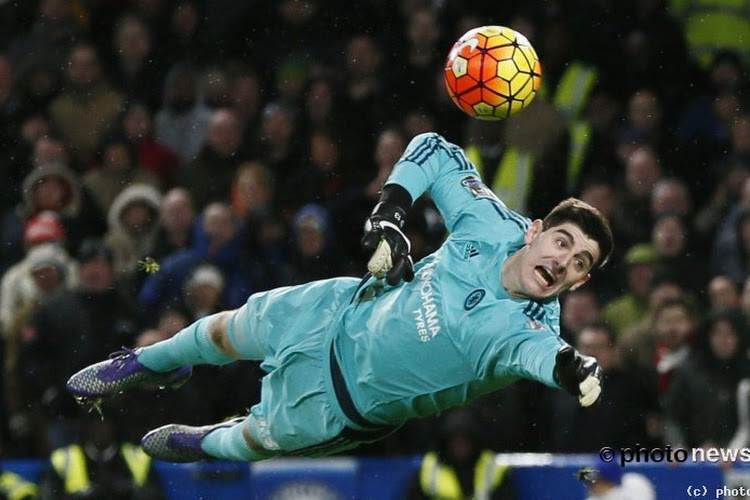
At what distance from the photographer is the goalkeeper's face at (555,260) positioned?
740 centimetres

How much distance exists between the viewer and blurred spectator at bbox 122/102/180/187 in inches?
512

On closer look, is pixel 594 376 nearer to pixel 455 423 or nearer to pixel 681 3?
pixel 455 423

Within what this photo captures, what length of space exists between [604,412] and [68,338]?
370 centimetres

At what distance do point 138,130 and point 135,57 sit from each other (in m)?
0.79

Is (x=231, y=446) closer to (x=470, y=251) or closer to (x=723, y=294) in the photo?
(x=470, y=251)

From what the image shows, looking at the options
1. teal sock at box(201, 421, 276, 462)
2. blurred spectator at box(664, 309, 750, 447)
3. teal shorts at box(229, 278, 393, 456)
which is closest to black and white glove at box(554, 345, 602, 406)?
teal shorts at box(229, 278, 393, 456)

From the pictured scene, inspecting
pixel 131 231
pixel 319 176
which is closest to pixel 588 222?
pixel 319 176

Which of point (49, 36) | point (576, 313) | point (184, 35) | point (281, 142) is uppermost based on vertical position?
point (49, 36)

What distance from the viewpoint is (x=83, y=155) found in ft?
43.8

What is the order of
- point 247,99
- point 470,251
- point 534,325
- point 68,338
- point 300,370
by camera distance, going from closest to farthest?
point 534,325, point 470,251, point 300,370, point 68,338, point 247,99

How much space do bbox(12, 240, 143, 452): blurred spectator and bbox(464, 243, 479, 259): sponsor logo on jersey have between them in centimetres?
416

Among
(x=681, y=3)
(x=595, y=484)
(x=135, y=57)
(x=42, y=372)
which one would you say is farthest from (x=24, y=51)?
(x=595, y=484)

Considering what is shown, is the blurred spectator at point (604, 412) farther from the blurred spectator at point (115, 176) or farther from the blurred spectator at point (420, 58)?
the blurred spectator at point (115, 176)

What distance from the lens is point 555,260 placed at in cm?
738
